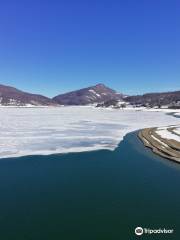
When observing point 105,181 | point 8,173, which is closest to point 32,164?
point 8,173

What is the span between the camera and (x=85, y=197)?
1756 cm

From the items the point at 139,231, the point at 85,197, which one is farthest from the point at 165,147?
the point at 139,231

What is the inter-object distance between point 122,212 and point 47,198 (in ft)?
14.8

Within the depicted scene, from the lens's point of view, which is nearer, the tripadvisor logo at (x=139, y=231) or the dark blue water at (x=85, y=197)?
the tripadvisor logo at (x=139, y=231)

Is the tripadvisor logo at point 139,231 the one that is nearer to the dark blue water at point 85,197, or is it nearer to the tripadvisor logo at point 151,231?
the tripadvisor logo at point 151,231

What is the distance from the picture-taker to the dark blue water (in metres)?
13.6

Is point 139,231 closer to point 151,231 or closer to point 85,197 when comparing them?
point 151,231

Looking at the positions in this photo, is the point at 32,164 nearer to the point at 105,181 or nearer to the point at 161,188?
the point at 105,181

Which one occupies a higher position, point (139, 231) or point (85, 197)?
point (85, 197)

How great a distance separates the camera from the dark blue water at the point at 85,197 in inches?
537

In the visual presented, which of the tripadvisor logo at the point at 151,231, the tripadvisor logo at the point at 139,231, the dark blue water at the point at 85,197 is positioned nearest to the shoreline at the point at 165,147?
the dark blue water at the point at 85,197

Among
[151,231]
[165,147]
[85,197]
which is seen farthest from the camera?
[165,147]

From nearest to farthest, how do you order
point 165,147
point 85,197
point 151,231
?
1. point 151,231
2. point 85,197
3. point 165,147

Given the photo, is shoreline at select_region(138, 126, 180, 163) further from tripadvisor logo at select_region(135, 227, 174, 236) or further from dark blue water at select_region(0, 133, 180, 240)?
tripadvisor logo at select_region(135, 227, 174, 236)
